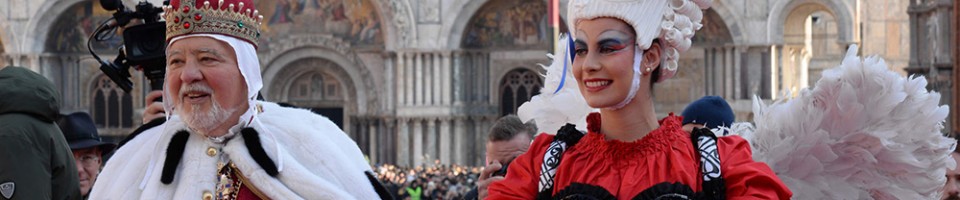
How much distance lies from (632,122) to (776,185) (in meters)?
0.46

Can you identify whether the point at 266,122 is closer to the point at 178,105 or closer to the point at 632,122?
the point at 178,105

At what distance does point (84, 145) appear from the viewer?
7.62m

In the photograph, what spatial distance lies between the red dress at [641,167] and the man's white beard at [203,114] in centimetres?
102

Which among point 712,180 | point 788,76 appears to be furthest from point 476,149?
point 712,180

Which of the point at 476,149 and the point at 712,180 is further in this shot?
the point at 476,149

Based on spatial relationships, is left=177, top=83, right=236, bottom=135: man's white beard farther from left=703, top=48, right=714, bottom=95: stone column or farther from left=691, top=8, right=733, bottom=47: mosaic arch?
left=703, top=48, right=714, bottom=95: stone column

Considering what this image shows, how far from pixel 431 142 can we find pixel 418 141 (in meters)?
0.28

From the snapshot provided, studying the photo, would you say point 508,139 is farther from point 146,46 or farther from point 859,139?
point 859,139

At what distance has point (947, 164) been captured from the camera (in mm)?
4703

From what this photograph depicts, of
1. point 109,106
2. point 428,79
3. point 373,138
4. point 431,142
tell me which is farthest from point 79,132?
point 109,106

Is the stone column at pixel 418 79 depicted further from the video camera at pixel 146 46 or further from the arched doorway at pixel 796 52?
the video camera at pixel 146 46

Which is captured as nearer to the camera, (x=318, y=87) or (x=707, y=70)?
(x=707, y=70)

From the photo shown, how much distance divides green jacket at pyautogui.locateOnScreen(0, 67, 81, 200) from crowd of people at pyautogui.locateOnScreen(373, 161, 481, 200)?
1606 cm

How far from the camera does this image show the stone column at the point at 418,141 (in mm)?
31703
